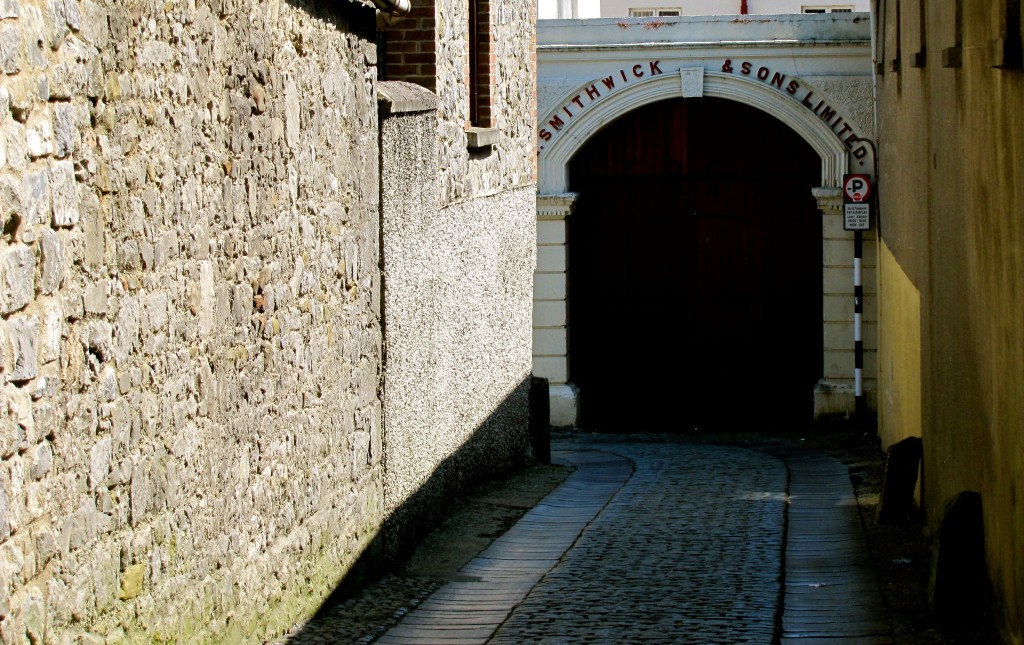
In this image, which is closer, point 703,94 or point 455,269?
point 455,269

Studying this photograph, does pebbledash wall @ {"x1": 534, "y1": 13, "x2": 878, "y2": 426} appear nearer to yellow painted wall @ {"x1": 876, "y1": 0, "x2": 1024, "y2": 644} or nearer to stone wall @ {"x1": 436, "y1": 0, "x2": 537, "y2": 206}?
stone wall @ {"x1": 436, "y1": 0, "x2": 537, "y2": 206}

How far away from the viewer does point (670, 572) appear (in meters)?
6.93

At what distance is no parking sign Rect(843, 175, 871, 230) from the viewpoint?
45.4ft

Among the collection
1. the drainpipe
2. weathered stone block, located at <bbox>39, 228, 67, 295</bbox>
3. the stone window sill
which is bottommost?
weathered stone block, located at <bbox>39, 228, 67, 295</bbox>

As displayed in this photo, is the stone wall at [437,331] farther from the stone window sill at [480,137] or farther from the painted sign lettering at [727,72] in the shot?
the painted sign lettering at [727,72]

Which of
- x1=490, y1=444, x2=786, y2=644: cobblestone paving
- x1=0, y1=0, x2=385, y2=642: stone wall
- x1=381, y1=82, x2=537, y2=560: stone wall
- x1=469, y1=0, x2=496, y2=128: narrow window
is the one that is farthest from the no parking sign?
x1=0, y1=0, x2=385, y2=642: stone wall

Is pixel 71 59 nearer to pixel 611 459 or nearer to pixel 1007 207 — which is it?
pixel 1007 207

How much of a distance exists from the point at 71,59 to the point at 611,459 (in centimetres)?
893

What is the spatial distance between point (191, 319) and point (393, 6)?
284 cm

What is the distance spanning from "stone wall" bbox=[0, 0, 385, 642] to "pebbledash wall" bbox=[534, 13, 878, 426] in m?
7.99

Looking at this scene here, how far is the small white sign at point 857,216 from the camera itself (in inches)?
546

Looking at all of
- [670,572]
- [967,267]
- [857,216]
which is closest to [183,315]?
[670,572]

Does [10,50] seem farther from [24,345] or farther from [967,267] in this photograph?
[967,267]

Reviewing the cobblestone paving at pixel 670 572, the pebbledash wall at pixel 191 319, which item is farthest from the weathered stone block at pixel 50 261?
the cobblestone paving at pixel 670 572
